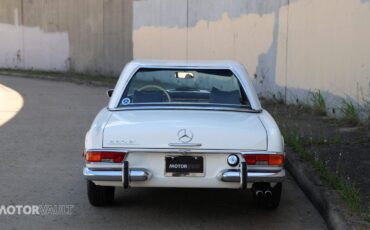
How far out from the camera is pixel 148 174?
498 centimetres

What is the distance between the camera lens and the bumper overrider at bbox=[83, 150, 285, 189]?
195 inches

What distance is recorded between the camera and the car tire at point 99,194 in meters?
5.64

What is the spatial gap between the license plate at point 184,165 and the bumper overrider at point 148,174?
6 cm

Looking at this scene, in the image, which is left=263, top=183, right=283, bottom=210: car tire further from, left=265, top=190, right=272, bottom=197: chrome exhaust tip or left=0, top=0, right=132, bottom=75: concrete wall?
left=0, top=0, right=132, bottom=75: concrete wall

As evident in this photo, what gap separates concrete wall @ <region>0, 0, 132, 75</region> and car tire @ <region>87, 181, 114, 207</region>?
15.6 m

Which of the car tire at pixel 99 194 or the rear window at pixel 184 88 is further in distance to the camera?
the rear window at pixel 184 88

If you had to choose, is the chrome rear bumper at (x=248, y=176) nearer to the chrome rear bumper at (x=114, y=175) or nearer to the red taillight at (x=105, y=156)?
the chrome rear bumper at (x=114, y=175)

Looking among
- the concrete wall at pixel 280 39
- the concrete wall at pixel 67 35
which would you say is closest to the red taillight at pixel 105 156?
the concrete wall at pixel 280 39

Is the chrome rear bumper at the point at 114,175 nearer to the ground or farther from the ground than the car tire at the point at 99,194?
farther from the ground

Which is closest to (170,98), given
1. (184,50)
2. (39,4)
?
(184,50)

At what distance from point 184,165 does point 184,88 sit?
1530mm

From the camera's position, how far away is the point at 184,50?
57.9 ft

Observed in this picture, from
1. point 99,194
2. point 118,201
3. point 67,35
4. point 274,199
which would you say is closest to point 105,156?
point 99,194

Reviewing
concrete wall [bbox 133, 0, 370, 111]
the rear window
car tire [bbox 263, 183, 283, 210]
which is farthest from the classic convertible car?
concrete wall [bbox 133, 0, 370, 111]
